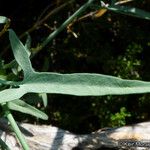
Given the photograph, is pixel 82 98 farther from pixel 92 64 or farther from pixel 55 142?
pixel 55 142

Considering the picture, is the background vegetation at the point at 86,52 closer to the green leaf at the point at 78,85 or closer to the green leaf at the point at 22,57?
the green leaf at the point at 22,57

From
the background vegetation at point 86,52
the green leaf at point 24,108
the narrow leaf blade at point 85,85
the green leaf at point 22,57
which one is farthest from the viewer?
the background vegetation at point 86,52

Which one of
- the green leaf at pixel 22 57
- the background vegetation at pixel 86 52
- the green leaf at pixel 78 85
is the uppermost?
the green leaf at pixel 22 57

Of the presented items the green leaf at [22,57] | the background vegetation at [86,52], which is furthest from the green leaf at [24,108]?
the background vegetation at [86,52]

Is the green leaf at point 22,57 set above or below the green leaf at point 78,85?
above

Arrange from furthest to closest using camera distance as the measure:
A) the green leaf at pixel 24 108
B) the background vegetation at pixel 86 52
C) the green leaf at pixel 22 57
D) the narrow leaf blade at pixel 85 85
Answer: the background vegetation at pixel 86 52 → the green leaf at pixel 24 108 → the green leaf at pixel 22 57 → the narrow leaf blade at pixel 85 85

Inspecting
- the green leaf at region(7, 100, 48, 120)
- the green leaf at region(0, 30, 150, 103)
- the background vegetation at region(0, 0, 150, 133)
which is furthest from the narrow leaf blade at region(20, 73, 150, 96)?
the background vegetation at region(0, 0, 150, 133)

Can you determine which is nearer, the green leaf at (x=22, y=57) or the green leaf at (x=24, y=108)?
the green leaf at (x=22, y=57)

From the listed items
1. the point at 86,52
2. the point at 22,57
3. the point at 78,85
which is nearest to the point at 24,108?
the point at 22,57

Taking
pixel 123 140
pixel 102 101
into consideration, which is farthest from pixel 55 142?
pixel 102 101

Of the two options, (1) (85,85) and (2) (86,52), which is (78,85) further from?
(2) (86,52)

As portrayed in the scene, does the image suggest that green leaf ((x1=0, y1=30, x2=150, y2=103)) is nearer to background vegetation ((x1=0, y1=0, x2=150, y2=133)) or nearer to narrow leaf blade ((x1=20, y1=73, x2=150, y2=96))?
narrow leaf blade ((x1=20, y1=73, x2=150, y2=96))
